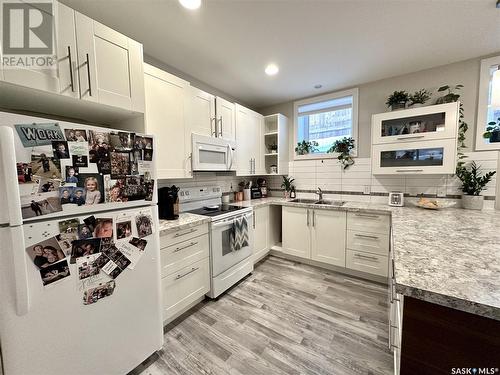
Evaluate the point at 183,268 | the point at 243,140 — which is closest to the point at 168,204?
the point at 183,268

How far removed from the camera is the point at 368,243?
93.0 inches

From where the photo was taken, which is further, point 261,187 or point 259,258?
point 261,187

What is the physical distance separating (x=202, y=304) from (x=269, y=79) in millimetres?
2815

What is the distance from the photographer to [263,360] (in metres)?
1.41

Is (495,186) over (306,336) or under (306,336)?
over

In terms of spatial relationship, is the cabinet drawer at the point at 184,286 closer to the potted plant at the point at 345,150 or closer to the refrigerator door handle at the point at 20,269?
the refrigerator door handle at the point at 20,269

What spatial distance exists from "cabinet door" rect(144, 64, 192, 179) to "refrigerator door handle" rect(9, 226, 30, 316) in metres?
1.03

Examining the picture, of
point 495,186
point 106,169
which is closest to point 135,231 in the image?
point 106,169

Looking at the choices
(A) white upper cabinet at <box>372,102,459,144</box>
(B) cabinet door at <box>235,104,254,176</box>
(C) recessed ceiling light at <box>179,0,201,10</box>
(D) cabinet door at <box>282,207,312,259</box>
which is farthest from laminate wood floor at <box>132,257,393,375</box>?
(C) recessed ceiling light at <box>179,0,201,10</box>

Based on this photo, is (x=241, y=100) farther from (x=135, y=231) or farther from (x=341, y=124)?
(x=135, y=231)

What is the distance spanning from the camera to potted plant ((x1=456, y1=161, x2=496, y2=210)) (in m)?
2.09

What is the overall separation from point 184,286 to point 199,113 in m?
1.79

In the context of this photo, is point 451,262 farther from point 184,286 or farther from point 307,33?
point 307,33

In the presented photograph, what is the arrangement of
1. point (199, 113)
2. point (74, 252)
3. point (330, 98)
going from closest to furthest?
point (74, 252) → point (199, 113) → point (330, 98)
